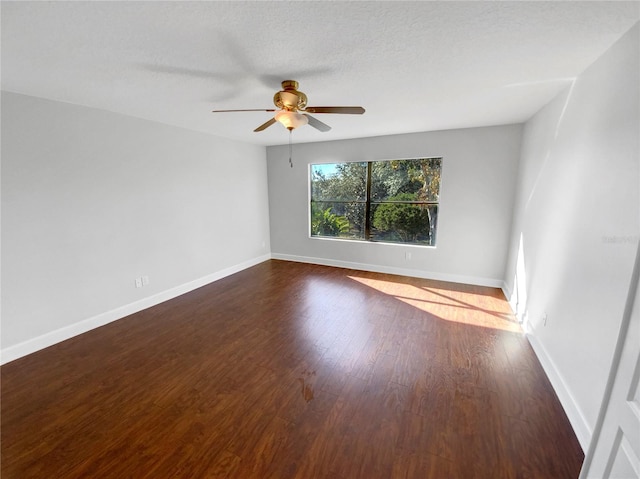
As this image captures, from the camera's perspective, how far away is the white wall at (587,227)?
1398 millimetres

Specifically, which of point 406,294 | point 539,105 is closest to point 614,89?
point 539,105

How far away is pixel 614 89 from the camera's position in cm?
158

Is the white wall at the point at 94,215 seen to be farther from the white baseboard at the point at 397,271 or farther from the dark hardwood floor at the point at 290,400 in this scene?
the white baseboard at the point at 397,271

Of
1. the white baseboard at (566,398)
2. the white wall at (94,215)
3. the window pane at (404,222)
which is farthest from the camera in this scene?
the window pane at (404,222)

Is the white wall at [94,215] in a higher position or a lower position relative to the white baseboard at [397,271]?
higher

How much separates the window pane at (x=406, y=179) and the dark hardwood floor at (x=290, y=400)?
6.49 feet

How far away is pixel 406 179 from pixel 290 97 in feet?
9.54

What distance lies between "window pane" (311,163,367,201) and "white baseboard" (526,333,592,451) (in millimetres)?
3237

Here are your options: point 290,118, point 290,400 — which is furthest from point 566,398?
point 290,118

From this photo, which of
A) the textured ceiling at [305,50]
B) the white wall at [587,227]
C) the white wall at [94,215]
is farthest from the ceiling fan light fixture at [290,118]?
the white wall at [94,215]

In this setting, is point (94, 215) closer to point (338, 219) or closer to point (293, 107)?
point (293, 107)

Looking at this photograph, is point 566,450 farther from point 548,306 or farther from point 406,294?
point 406,294

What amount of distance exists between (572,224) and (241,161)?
14.6ft

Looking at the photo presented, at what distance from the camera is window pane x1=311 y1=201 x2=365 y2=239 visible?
488 centimetres
